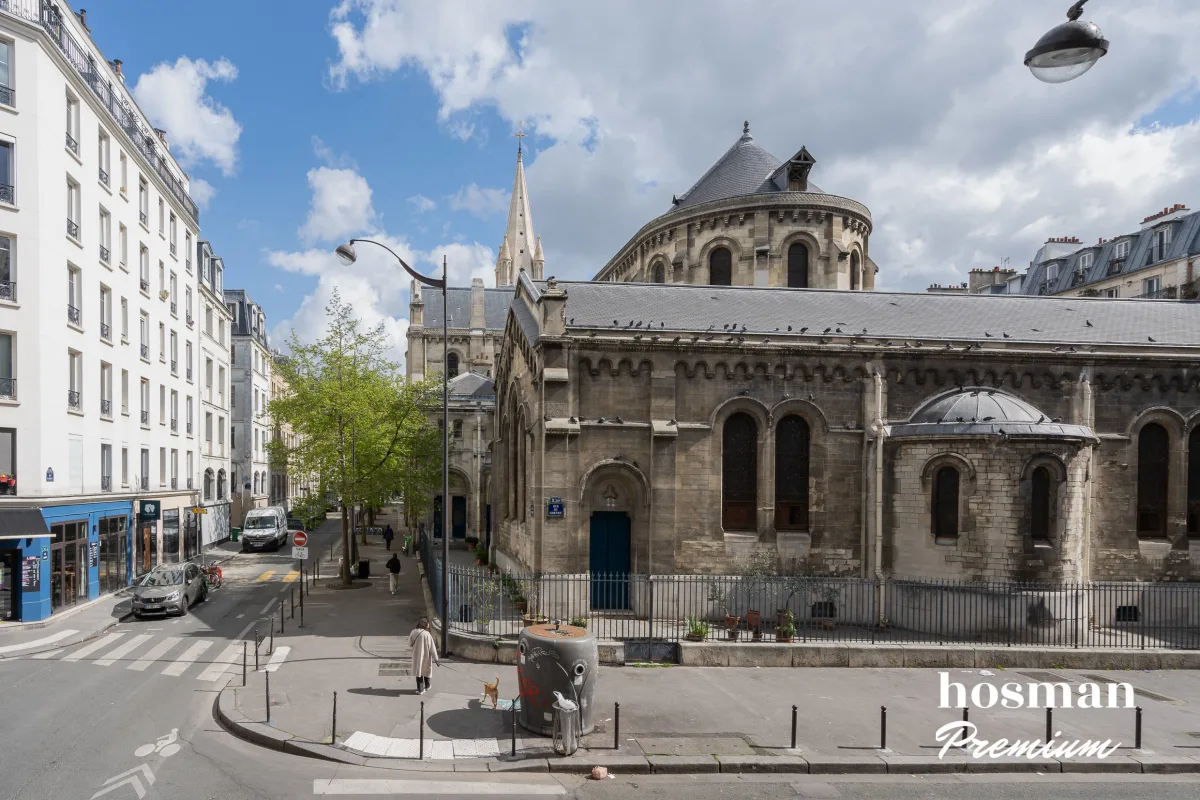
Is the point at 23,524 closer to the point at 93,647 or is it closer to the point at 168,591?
the point at 168,591

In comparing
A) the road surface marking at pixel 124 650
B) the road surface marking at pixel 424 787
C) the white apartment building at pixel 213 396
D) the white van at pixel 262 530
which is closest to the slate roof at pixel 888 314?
the road surface marking at pixel 424 787

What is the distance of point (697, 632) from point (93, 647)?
14.6 m

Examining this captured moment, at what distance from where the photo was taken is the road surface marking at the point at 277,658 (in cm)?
1566

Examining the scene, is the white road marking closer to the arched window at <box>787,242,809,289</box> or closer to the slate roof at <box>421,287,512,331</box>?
the arched window at <box>787,242,809,289</box>

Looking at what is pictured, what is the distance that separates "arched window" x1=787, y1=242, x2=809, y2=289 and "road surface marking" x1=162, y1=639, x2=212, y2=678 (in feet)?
74.7

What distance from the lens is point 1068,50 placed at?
6207 millimetres

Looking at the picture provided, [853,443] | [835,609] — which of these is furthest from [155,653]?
[853,443]

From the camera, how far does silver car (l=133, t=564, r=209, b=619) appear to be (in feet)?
69.7

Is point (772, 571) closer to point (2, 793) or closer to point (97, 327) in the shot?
point (2, 793)

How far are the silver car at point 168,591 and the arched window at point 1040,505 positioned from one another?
78.1ft

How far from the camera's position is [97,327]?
25.2m

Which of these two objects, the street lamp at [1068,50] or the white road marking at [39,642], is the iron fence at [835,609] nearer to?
the white road marking at [39,642]

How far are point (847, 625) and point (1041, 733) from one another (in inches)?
286

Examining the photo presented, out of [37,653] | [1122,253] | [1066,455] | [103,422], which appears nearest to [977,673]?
[1066,455]
